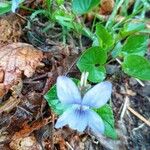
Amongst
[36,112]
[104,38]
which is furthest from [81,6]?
[36,112]

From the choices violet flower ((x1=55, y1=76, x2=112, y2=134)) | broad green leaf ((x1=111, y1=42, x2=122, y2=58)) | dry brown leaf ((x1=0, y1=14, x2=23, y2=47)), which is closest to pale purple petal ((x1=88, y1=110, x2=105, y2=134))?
violet flower ((x1=55, y1=76, x2=112, y2=134))

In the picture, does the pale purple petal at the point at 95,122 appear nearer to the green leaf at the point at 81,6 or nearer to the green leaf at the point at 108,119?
the green leaf at the point at 108,119

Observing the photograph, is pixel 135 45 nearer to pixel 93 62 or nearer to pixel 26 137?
pixel 93 62

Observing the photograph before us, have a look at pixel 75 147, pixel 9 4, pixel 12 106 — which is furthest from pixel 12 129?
pixel 9 4

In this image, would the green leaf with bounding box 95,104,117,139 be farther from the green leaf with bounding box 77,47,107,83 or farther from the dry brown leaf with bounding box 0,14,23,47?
the dry brown leaf with bounding box 0,14,23,47

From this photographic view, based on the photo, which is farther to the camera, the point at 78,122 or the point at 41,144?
the point at 41,144

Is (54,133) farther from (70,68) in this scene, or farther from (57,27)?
(57,27)

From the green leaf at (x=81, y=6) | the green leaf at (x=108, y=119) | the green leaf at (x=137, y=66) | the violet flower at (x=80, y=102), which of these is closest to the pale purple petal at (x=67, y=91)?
the violet flower at (x=80, y=102)
